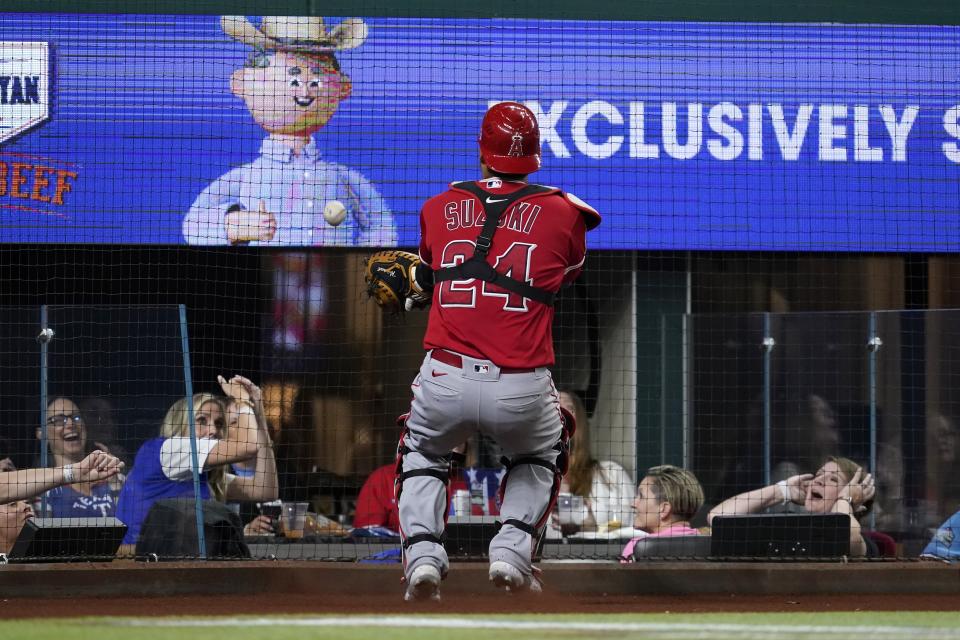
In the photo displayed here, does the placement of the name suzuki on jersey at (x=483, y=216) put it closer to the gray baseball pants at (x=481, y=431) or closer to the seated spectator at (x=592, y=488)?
the gray baseball pants at (x=481, y=431)

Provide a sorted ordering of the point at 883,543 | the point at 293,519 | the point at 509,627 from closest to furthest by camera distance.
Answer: the point at 509,627 → the point at 883,543 → the point at 293,519

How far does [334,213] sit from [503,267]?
200 inches

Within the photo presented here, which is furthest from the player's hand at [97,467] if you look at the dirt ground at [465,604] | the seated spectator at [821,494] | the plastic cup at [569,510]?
the seated spectator at [821,494]

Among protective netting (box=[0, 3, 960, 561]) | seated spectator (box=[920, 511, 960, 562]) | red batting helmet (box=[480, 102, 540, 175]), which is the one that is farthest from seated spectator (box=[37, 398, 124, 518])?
seated spectator (box=[920, 511, 960, 562])

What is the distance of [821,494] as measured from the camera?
321 inches

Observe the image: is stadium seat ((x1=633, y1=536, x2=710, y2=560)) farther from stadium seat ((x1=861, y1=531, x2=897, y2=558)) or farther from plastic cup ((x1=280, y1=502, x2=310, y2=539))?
plastic cup ((x1=280, y1=502, x2=310, y2=539))

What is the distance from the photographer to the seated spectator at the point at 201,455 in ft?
24.2

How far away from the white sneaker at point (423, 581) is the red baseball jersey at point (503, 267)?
80 cm

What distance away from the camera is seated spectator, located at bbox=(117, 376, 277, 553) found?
738 centimetres

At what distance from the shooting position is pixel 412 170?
32.4 ft

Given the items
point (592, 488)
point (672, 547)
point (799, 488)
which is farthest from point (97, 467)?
point (799, 488)

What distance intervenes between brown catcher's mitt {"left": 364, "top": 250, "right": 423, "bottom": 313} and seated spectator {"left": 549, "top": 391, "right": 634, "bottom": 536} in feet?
12.5

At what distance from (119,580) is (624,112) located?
5.67 meters

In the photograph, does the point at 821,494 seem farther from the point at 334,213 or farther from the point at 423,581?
the point at 423,581
